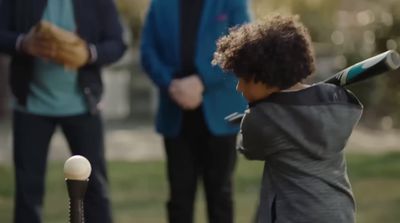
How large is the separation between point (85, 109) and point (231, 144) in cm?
75

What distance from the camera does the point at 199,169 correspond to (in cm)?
565

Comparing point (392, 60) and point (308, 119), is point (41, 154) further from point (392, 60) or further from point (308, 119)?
point (392, 60)

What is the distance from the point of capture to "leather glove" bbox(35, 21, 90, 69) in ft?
17.3

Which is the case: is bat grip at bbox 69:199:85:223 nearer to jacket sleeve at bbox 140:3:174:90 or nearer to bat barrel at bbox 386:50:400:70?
bat barrel at bbox 386:50:400:70

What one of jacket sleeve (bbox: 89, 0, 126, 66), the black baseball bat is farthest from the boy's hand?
the black baseball bat

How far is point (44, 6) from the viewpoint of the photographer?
5.42 metres

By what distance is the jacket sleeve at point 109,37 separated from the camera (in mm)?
5551

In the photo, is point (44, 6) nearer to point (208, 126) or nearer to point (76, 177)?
point (208, 126)

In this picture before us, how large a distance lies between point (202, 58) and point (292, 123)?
1588 mm

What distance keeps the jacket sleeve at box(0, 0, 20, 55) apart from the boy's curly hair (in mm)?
1712

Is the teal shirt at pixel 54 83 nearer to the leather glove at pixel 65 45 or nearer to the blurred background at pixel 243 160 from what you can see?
the leather glove at pixel 65 45

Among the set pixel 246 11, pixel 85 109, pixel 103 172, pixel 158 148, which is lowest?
pixel 158 148

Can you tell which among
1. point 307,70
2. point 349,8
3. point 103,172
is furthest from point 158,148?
point 307,70

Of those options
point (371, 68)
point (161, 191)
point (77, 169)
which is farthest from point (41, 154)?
point (161, 191)
